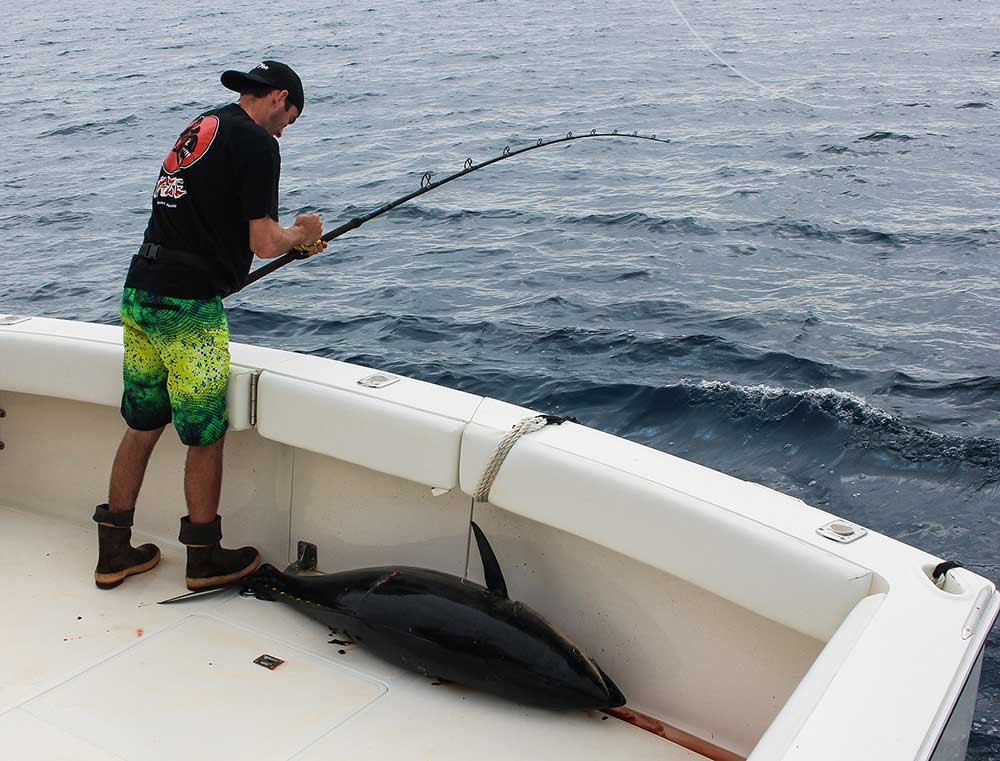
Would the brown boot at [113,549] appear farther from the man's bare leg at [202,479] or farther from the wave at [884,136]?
the wave at [884,136]

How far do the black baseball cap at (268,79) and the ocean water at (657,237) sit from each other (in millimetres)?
2992

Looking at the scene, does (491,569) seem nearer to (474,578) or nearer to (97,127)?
(474,578)

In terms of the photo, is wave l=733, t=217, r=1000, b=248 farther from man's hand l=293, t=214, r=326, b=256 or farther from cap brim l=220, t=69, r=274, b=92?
cap brim l=220, t=69, r=274, b=92

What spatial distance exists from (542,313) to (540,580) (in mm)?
5233

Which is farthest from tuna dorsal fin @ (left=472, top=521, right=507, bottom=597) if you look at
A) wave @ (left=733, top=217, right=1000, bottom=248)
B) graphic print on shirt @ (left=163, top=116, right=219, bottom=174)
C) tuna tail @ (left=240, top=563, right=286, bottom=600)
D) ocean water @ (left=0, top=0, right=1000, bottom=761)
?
wave @ (left=733, top=217, right=1000, bottom=248)

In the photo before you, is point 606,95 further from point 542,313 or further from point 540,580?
point 540,580

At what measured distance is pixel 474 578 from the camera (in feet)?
10.6

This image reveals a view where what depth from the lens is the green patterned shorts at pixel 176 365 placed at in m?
3.23

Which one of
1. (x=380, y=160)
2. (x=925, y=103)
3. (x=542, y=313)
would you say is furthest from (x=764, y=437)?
(x=925, y=103)

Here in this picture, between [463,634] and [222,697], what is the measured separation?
672 mm

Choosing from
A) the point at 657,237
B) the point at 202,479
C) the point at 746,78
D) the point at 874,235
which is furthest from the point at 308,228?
the point at 746,78

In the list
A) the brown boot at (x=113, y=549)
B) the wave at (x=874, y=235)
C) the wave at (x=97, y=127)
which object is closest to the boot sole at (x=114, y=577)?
the brown boot at (x=113, y=549)

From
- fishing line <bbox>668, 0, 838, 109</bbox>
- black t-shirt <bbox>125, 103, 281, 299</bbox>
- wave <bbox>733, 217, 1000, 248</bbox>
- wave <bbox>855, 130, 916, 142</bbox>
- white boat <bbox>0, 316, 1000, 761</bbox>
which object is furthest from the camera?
fishing line <bbox>668, 0, 838, 109</bbox>

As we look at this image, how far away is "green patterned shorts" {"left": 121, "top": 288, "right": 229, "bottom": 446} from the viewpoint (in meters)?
3.23
